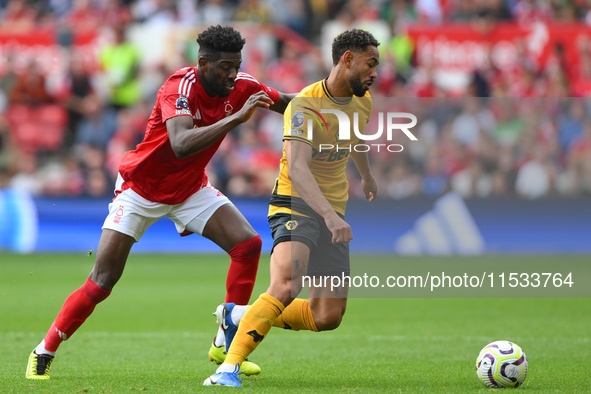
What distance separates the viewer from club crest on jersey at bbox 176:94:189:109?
5918mm

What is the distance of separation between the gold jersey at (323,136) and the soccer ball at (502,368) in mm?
1536

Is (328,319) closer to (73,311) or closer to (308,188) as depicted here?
(308,188)

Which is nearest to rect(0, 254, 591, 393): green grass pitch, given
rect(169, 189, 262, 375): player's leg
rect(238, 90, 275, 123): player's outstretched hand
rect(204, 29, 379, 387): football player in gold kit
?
rect(204, 29, 379, 387): football player in gold kit

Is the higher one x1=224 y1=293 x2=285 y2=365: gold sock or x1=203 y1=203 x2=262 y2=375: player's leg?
x1=203 y1=203 x2=262 y2=375: player's leg

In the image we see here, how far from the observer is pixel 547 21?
18.5 m

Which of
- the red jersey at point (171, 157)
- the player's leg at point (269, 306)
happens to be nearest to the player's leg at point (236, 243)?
the red jersey at point (171, 157)

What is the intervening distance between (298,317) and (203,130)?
5.23 ft

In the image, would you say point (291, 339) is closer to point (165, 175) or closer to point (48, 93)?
point (165, 175)

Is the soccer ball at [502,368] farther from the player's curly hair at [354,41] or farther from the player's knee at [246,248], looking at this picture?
the player's curly hair at [354,41]

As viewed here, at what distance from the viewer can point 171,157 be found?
6.39m

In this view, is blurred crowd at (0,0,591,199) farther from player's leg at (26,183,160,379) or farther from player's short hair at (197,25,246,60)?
player's leg at (26,183,160,379)

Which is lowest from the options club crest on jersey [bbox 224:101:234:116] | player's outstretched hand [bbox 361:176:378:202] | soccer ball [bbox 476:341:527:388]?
soccer ball [bbox 476:341:527:388]

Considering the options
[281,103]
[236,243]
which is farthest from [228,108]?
[236,243]

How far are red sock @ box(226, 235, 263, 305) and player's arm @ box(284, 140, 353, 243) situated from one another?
0.94 m
